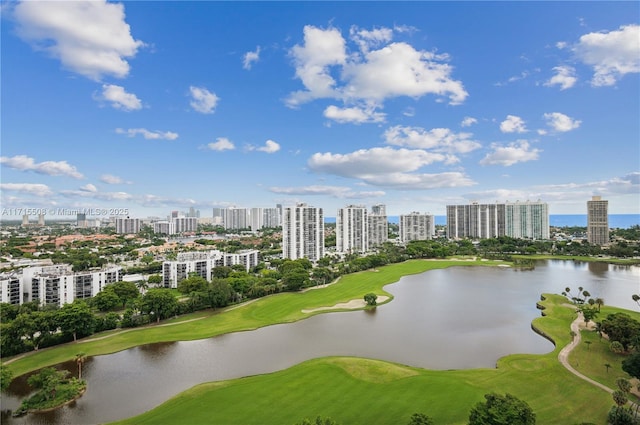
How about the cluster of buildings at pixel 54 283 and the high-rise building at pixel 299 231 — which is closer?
the cluster of buildings at pixel 54 283

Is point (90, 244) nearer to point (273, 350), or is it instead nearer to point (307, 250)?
point (307, 250)

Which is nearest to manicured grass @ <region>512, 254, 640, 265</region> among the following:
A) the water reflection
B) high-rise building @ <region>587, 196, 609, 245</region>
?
the water reflection

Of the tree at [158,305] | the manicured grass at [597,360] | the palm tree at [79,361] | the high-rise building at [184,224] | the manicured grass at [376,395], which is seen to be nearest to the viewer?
the manicured grass at [376,395]

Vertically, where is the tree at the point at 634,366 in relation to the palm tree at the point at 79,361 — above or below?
above

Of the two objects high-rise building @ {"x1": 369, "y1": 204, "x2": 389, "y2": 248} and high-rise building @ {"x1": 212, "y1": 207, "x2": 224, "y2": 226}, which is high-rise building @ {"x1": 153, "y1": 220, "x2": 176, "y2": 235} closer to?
high-rise building @ {"x1": 212, "y1": 207, "x2": 224, "y2": 226}

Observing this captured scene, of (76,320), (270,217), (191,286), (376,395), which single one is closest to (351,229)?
(191,286)

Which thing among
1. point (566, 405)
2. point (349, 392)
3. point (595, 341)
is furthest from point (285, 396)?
point (595, 341)

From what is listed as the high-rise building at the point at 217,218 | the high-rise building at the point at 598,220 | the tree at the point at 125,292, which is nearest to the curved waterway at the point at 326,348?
the tree at the point at 125,292

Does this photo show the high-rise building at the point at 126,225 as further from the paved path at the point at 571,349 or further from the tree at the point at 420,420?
the tree at the point at 420,420
